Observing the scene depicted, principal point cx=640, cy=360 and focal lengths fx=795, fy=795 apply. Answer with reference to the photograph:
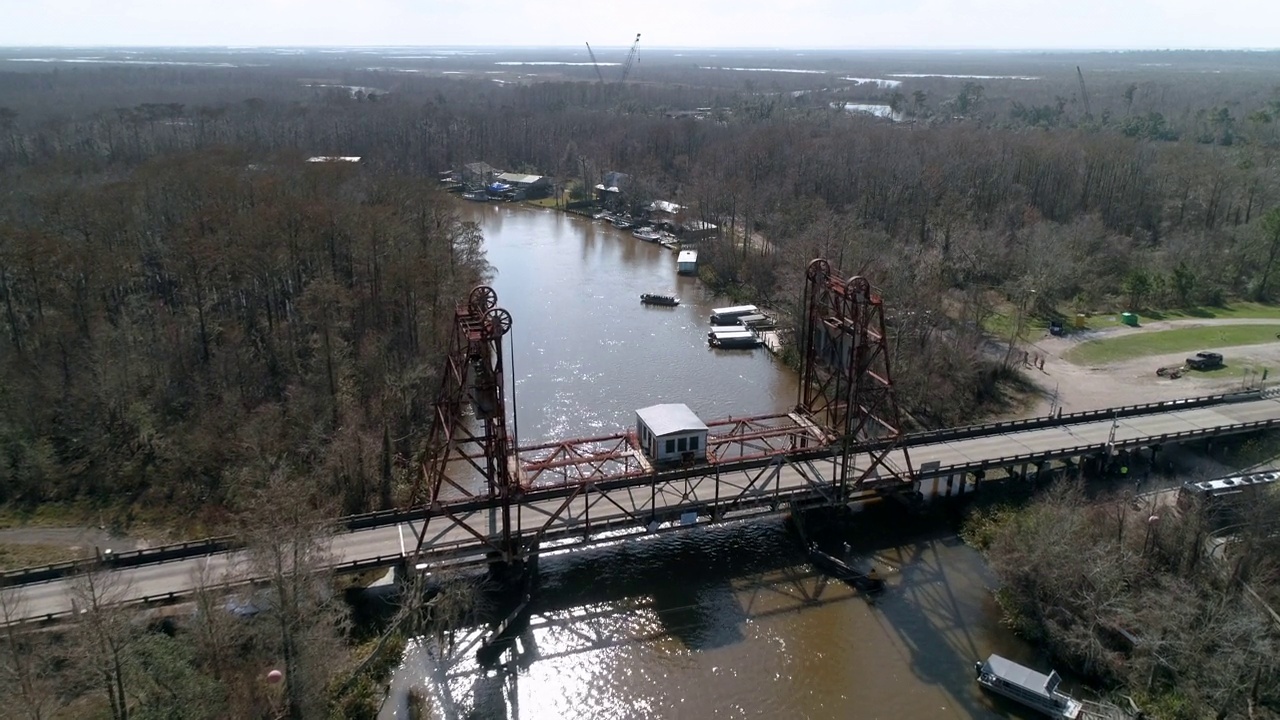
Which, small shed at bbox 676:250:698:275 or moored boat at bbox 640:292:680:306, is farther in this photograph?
small shed at bbox 676:250:698:275

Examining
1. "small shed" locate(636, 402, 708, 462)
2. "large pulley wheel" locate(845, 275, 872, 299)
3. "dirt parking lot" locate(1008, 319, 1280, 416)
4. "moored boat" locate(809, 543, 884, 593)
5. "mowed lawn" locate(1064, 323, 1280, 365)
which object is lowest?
"moored boat" locate(809, 543, 884, 593)

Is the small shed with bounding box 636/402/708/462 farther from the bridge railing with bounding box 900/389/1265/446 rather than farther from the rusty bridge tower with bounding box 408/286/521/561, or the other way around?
the bridge railing with bounding box 900/389/1265/446

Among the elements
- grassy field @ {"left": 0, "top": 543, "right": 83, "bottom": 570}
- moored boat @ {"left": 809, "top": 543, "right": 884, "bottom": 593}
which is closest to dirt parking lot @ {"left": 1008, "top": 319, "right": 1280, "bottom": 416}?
moored boat @ {"left": 809, "top": 543, "right": 884, "bottom": 593}

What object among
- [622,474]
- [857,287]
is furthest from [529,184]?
[622,474]

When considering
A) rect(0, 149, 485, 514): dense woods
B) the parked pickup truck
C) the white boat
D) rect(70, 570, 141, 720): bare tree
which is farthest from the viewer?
the parked pickup truck

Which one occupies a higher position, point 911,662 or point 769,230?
point 769,230

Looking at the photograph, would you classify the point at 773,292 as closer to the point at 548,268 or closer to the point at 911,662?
the point at 548,268

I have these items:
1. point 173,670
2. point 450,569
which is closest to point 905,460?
point 450,569
